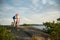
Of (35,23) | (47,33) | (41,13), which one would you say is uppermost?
(41,13)

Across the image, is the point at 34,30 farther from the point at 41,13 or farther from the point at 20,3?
the point at 20,3

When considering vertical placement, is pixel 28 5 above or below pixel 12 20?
above

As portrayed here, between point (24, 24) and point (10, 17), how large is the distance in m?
0.24

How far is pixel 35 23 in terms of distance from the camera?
2416mm

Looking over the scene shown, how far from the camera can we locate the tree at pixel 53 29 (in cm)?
243

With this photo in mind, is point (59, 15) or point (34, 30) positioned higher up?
point (59, 15)

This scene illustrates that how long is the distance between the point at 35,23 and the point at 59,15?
408mm

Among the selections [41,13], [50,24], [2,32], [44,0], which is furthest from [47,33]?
[2,32]

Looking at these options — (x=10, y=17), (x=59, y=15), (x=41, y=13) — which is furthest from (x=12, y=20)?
(x=59, y=15)

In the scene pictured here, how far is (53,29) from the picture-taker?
244 centimetres

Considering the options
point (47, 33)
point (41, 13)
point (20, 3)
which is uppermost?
point (20, 3)

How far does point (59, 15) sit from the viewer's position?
8.16ft

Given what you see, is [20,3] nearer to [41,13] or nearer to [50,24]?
[41,13]

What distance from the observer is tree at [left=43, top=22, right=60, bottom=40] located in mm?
2426
